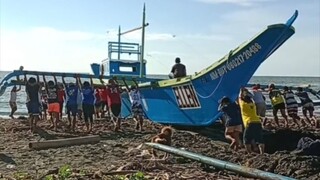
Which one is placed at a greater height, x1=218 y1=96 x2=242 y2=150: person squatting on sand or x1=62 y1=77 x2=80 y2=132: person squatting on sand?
x1=62 y1=77 x2=80 y2=132: person squatting on sand

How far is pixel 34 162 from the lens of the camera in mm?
10266

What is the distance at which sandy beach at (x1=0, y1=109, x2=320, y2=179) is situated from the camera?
28.1 ft

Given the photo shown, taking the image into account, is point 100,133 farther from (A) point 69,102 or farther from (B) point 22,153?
(B) point 22,153

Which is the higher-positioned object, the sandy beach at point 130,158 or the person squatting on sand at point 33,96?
the person squatting on sand at point 33,96

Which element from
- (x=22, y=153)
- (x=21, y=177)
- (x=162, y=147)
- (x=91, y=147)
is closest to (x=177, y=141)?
(x=91, y=147)

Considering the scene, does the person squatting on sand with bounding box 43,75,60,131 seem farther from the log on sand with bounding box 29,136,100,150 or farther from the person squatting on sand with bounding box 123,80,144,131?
the log on sand with bounding box 29,136,100,150

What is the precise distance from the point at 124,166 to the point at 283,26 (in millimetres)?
7159

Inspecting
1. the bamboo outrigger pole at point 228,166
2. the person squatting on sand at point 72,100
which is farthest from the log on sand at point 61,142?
the bamboo outrigger pole at point 228,166

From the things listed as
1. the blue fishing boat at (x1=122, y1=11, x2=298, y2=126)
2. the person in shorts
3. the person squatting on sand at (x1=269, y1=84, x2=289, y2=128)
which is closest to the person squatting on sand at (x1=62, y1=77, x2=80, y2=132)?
the blue fishing boat at (x1=122, y1=11, x2=298, y2=126)

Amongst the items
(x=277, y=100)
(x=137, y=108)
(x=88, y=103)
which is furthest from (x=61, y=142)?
(x=277, y=100)

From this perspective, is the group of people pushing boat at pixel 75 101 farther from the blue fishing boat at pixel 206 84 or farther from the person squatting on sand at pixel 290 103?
the person squatting on sand at pixel 290 103

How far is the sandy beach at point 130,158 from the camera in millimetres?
8578

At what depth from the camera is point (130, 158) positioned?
34.2 ft

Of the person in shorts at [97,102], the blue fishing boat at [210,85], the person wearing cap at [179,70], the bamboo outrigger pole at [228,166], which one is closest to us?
the bamboo outrigger pole at [228,166]
